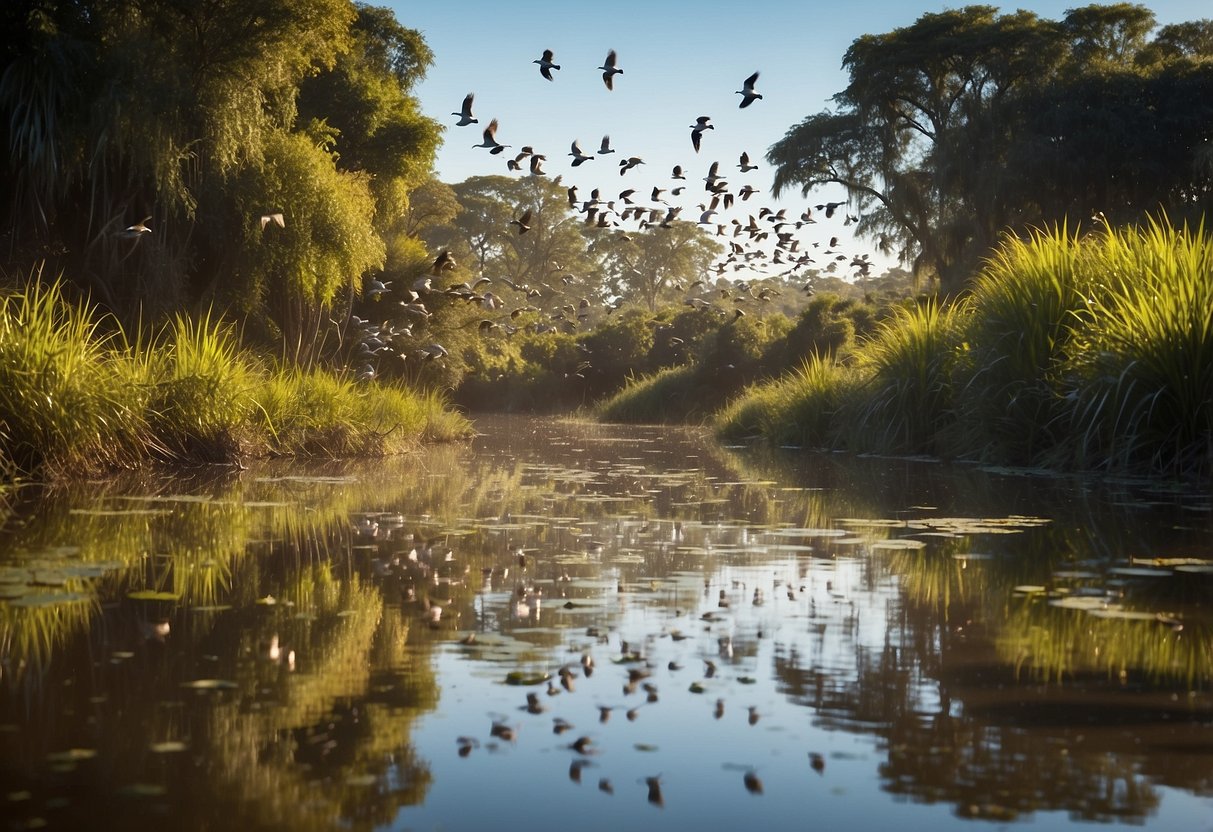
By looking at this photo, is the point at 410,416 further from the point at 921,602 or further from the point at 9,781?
the point at 9,781

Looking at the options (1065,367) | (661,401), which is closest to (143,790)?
(1065,367)

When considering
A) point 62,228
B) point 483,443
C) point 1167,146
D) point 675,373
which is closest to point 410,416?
point 483,443

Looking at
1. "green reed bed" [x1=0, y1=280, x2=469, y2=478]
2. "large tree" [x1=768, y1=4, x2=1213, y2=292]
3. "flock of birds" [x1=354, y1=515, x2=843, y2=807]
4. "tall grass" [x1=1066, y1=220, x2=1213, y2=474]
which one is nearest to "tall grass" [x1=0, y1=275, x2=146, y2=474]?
"green reed bed" [x1=0, y1=280, x2=469, y2=478]

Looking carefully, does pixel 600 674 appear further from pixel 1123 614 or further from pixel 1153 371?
pixel 1153 371

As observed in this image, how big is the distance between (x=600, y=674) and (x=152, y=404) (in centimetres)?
867

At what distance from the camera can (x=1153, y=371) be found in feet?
30.1

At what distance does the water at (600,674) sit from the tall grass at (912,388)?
7.32 meters

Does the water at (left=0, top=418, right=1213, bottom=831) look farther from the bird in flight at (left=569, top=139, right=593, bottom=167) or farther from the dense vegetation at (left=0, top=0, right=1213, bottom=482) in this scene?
the bird in flight at (left=569, top=139, right=593, bottom=167)

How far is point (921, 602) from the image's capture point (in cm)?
429

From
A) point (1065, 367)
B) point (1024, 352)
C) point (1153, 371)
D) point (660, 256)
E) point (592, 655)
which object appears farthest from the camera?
point (660, 256)

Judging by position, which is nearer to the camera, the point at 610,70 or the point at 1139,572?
the point at 1139,572

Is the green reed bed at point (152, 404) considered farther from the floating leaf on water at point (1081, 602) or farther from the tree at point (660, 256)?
the tree at point (660, 256)

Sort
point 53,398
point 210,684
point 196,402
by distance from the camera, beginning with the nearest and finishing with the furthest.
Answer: point 210,684
point 53,398
point 196,402

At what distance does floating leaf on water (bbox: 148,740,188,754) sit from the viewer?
2.43 m
